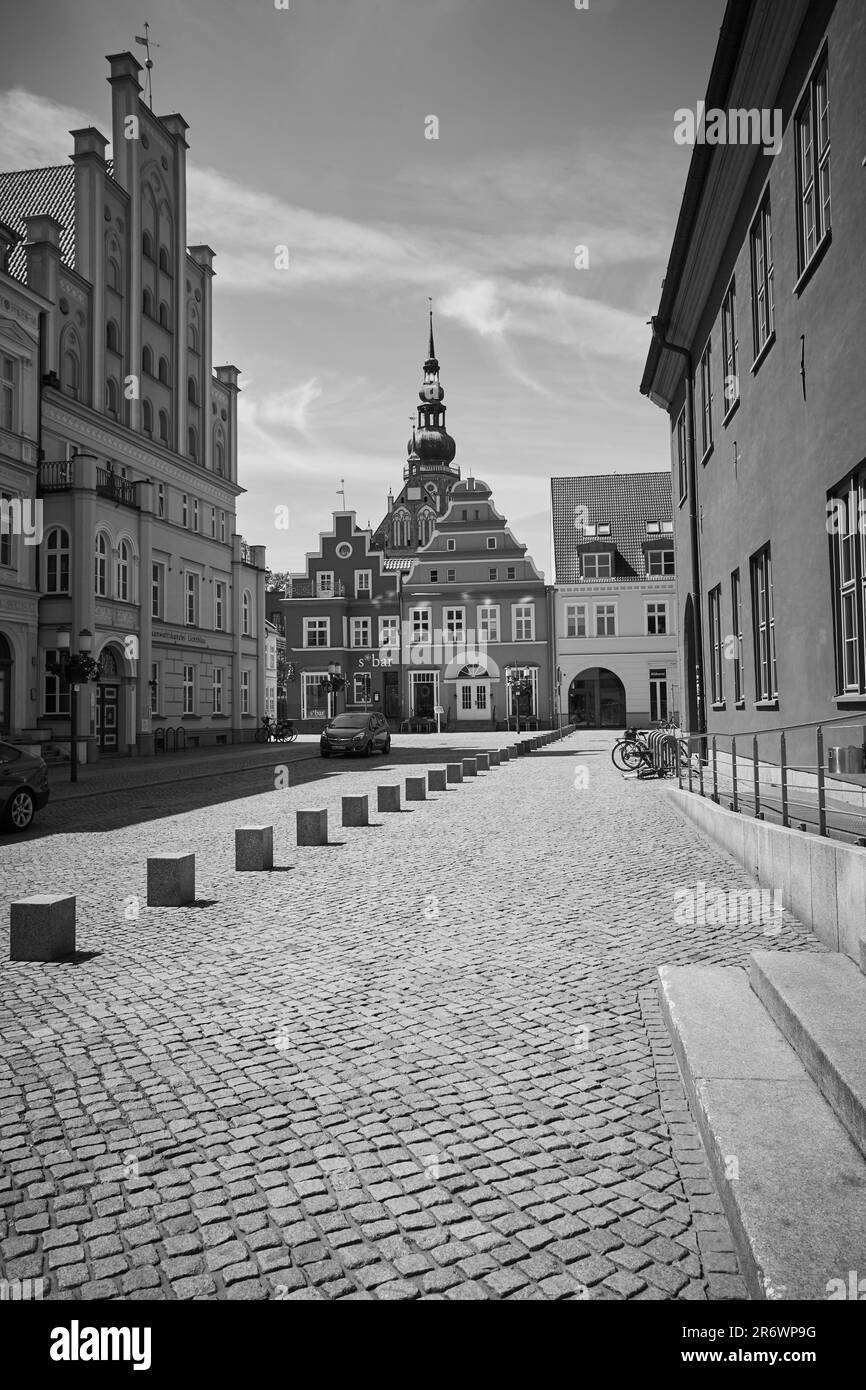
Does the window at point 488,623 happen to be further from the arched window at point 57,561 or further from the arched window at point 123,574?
the arched window at point 57,561

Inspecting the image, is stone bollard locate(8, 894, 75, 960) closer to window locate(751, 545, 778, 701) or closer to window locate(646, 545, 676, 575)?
window locate(751, 545, 778, 701)

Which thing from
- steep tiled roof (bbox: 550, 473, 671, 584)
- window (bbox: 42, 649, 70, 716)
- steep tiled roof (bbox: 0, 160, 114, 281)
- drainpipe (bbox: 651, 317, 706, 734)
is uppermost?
steep tiled roof (bbox: 0, 160, 114, 281)

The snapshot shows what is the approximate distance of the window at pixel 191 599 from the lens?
41312 millimetres

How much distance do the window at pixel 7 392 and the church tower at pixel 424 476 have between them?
287 feet

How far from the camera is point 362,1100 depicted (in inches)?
167

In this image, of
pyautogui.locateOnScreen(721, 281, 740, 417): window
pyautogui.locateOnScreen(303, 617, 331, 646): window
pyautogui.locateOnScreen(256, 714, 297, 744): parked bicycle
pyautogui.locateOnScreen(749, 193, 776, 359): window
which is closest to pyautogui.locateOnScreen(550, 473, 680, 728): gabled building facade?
pyautogui.locateOnScreen(303, 617, 331, 646): window

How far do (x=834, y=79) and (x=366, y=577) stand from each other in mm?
58486

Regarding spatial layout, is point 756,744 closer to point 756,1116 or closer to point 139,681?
point 756,1116

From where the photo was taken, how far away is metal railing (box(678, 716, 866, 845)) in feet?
21.6

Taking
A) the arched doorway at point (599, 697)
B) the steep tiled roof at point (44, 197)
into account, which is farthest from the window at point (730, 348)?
the arched doorway at point (599, 697)

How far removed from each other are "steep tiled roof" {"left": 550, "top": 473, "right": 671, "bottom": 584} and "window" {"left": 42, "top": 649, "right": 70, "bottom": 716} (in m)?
33.8

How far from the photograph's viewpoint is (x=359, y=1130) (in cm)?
393
